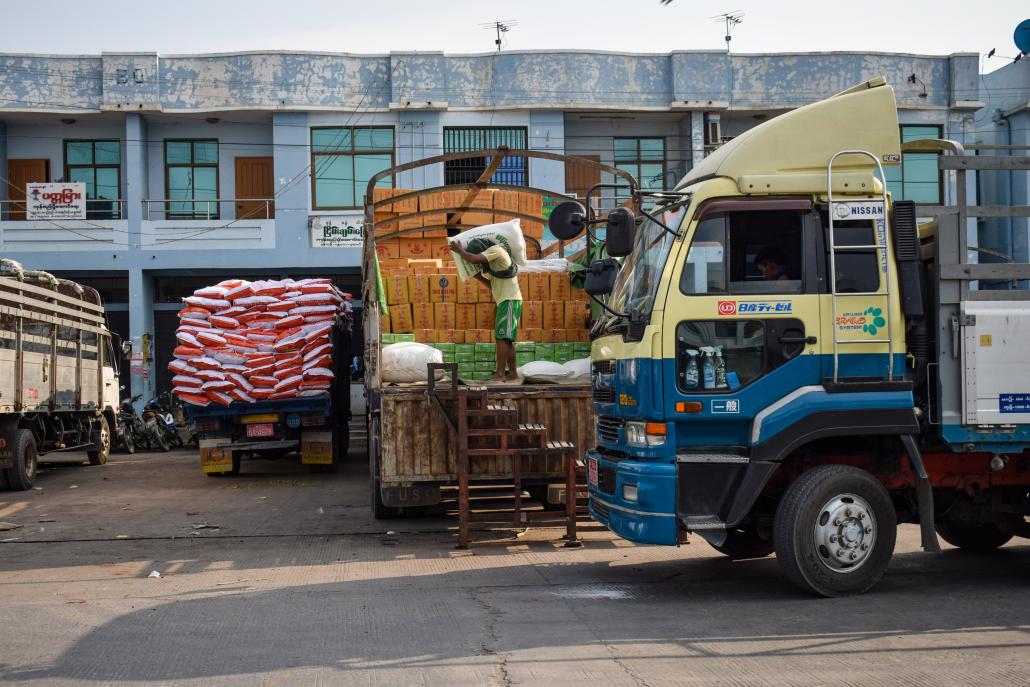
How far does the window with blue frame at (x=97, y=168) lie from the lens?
90.2ft

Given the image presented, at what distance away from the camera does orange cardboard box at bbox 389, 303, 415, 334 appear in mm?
12148

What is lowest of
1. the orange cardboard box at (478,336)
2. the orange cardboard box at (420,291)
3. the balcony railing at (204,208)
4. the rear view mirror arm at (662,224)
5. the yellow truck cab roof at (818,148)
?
the orange cardboard box at (478,336)

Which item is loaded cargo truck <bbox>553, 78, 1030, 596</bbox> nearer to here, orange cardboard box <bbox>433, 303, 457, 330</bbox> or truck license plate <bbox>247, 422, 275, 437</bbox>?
orange cardboard box <bbox>433, 303, 457, 330</bbox>

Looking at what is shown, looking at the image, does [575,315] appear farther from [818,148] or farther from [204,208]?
[204,208]

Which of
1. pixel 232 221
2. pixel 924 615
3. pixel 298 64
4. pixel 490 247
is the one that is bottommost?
pixel 924 615

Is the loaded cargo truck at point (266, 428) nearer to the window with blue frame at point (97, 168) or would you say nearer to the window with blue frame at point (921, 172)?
the window with blue frame at point (97, 168)

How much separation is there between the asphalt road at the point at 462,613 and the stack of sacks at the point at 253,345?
14.7 ft

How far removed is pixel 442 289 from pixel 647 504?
5.79 metres

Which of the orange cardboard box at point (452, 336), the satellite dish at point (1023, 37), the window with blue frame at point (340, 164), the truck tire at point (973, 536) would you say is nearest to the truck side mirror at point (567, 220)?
the truck tire at point (973, 536)

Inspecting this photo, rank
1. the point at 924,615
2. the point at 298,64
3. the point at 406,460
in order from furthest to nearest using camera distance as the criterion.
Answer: the point at 298,64 < the point at 406,460 < the point at 924,615

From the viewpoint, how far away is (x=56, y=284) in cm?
1675

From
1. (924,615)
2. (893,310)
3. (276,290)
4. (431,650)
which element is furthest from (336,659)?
(276,290)

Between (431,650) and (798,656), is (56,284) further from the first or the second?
(798,656)

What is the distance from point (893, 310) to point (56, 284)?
13.8 m
